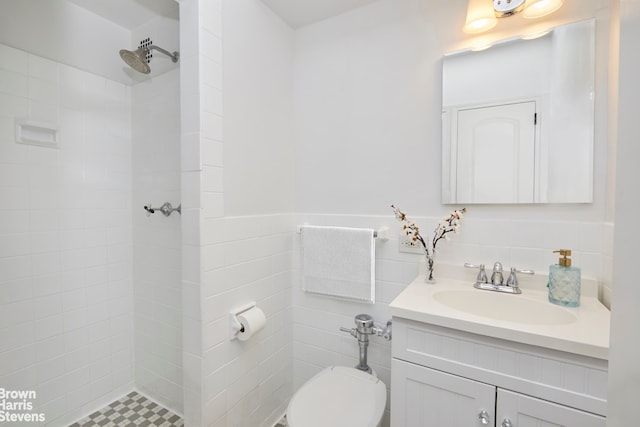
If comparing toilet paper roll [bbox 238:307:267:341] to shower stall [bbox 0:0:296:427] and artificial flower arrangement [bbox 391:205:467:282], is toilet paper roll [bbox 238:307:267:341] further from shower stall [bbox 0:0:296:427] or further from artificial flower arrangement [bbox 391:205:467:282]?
artificial flower arrangement [bbox 391:205:467:282]

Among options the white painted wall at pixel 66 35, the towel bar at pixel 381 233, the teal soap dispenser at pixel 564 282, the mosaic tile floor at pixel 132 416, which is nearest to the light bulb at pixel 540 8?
the teal soap dispenser at pixel 564 282

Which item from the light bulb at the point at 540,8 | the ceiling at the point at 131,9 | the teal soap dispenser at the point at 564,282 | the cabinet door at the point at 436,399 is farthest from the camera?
the ceiling at the point at 131,9

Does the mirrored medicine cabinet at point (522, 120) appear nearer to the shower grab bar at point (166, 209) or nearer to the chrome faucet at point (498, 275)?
the chrome faucet at point (498, 275)

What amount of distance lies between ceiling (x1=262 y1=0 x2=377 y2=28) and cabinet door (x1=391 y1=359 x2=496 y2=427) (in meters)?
1.74

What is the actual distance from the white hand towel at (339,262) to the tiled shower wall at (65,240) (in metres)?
1.28

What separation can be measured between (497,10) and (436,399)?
1.56 metres

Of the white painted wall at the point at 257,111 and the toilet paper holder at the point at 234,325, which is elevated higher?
the white painted wall at the point at 257,111

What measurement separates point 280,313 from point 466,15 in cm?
180

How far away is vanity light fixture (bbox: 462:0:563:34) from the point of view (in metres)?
1.18

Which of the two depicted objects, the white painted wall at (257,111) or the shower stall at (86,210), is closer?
the white painted wall at (257,111)

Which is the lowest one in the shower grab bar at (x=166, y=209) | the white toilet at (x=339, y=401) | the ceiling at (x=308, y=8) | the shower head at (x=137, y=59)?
the white toilet at (x=339, y=401)

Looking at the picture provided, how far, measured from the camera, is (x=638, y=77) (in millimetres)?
290

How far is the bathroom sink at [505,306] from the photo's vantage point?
108 centimetres

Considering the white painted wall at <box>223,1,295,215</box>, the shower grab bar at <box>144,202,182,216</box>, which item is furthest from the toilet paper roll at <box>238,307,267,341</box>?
the shower grab bar at <box>144,202,182,216</box>
